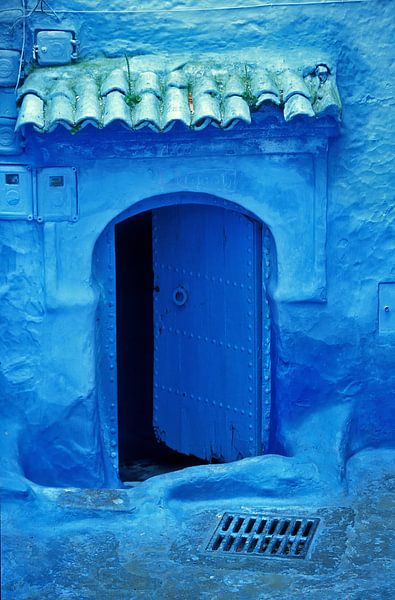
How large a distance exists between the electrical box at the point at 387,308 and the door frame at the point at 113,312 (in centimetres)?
69

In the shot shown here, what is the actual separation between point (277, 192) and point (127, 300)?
110 inches

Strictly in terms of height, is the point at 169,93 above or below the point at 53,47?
below

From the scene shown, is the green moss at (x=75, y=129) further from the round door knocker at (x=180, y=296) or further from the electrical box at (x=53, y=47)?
the round door knocker at (x=180, y=296)

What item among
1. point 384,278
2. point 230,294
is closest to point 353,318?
point 384,278

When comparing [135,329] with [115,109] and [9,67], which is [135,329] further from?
[115,109]

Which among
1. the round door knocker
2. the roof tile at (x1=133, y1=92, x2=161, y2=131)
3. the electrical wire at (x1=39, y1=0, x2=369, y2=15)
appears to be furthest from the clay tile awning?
the round door knocker

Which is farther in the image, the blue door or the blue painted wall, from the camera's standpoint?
the blue door

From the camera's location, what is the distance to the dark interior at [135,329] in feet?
28.3

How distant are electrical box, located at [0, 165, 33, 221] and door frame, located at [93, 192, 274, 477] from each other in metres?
0.52

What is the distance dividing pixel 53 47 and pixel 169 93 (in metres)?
0.75

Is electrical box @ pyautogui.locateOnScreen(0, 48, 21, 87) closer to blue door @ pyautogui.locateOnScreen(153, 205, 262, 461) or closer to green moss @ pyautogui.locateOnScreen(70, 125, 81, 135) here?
green moss @ pyautogui.locateOnScreen(70, 125, 81, 135)

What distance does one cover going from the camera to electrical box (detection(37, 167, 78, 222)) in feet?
20.5

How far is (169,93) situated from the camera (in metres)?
5.97

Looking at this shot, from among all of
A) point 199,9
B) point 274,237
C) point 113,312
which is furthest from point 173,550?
point 199,9
